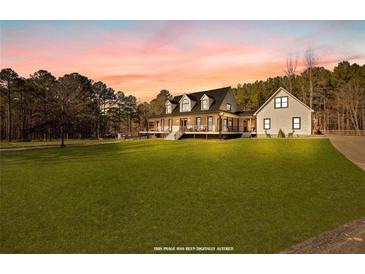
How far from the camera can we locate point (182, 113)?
26.0 metres

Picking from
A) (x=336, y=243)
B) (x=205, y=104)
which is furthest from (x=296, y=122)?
(x=336, y=243)

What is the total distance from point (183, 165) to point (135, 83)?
3694mm

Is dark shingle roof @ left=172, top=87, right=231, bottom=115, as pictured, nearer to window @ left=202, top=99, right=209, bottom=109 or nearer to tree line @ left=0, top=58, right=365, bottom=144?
window @ left=202, top=99, right=209, bottom=109

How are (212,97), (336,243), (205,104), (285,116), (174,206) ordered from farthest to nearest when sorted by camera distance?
(212,97), (205,104), (285,116), (174,206), (336,243)

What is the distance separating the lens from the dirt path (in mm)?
3578

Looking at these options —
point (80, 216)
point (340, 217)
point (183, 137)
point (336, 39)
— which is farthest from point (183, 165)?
point (183, 137)

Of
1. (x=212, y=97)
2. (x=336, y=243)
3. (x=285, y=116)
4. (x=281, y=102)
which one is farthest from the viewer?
(x=212, y=97)

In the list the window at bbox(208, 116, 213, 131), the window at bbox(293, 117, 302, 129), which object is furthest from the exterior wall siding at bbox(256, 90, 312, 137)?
the window at bbox(208, 116, 213, 131)

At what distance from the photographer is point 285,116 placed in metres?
20.0

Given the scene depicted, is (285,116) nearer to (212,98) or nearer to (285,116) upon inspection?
(285,116)

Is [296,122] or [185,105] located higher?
[185,105]

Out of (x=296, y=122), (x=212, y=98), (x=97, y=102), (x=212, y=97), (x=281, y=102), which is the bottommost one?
(x=296, y=122)

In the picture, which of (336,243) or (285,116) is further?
(285,116)

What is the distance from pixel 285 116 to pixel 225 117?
5889 mm
